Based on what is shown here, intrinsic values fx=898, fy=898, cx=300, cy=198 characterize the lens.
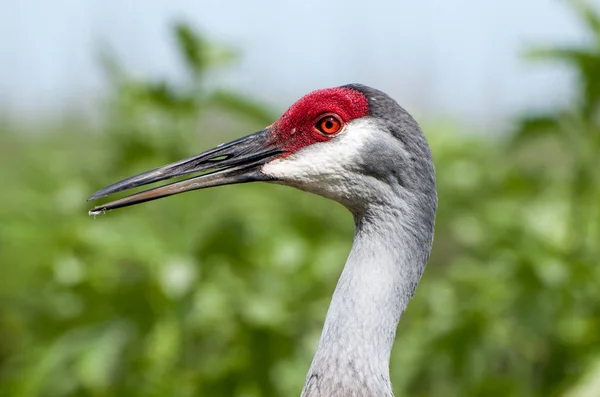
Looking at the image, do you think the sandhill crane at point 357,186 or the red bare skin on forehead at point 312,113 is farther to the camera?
the red bare skin on forehead at point 312,113

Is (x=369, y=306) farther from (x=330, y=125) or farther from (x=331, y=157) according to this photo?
(x=330, y=125)

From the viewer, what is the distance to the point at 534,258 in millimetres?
4539

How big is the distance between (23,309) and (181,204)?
1.48m

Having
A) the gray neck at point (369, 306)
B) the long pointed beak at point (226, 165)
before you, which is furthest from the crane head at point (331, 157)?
the gray neck at point (369, 306)

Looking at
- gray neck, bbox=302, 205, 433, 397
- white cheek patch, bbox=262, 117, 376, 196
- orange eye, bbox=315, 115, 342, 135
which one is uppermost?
orange eye, bbox=315, 115, 342, 135

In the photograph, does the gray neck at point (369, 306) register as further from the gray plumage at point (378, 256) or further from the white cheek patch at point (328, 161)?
the white cheek patch at point (328, 161)

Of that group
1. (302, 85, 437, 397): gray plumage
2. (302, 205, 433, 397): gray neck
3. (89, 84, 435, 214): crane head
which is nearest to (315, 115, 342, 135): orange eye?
(89, 84, 435, 214): crane head

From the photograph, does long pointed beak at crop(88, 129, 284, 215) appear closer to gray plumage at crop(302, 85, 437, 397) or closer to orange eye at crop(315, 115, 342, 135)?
orange eye at crop(315, 115, 342, 135)

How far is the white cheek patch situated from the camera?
2.73m

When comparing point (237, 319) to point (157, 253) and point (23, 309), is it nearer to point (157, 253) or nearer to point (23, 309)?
point (157, 253)

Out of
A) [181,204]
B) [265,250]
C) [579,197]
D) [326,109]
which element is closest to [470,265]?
[579,197]

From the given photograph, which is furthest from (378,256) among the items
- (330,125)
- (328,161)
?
(330,125)

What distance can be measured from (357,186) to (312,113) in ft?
0.88

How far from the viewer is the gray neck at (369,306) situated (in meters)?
2.59
